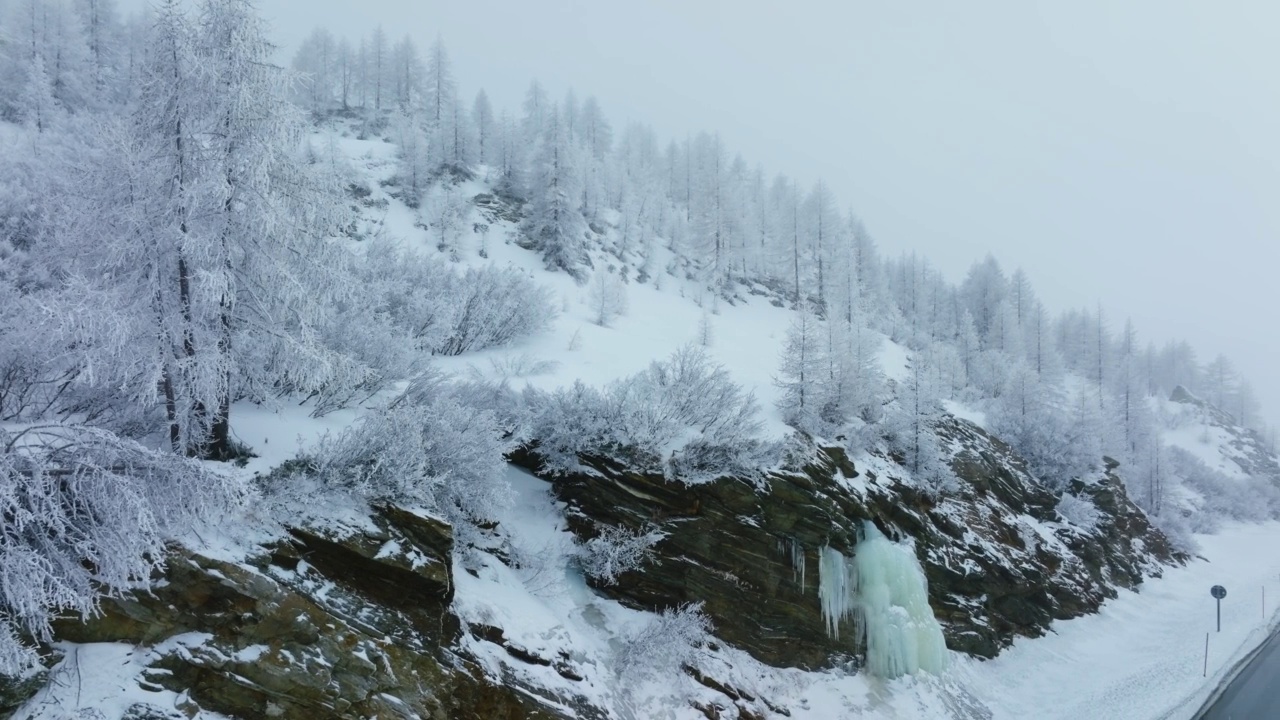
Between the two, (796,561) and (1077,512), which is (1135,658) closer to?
(1077,512)

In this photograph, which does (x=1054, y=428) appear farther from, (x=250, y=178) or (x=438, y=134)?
(x=438, y=134)

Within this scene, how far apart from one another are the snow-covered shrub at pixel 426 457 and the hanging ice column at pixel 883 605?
8381mm

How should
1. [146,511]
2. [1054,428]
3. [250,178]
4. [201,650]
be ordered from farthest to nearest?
[1054,428]
[250,178]
[201,650]
[146,511]

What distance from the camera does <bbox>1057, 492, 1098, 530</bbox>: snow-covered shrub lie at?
80.3ft

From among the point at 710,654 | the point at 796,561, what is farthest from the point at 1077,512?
the point at 710,654

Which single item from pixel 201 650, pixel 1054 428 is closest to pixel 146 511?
pixel 201 650

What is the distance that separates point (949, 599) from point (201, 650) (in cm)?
1778

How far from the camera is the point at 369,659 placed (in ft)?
22.7

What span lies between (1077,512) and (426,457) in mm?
26806

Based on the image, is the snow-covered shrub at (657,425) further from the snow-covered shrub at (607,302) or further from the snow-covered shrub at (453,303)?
the snow-covered shrub at (607,302)

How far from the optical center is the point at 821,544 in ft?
46.0

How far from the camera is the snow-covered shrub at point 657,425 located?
12281 millimetres

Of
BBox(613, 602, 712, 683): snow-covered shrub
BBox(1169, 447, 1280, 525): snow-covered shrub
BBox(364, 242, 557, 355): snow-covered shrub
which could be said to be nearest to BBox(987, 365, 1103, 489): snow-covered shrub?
BBox(1169, 447, 1280, 525): snow-covered shrub

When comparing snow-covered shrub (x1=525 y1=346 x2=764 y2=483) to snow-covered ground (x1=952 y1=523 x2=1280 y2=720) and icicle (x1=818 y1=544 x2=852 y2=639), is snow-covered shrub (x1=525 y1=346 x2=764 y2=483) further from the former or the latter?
snow-covered ground (x1=952 y1=523 x2=1280 y2=720)
